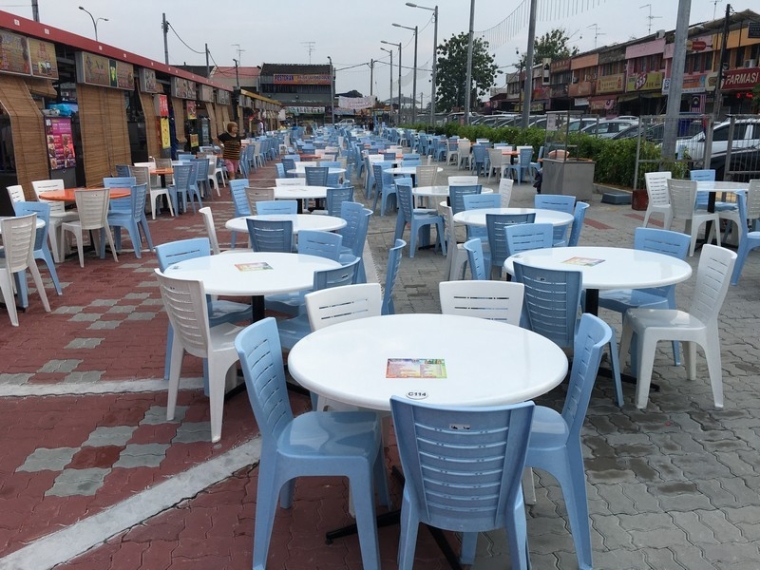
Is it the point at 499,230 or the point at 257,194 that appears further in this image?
the point at 257,194

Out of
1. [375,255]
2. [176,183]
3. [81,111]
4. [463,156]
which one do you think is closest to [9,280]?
[375,255]

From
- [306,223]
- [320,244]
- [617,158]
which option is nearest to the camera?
[320,244]

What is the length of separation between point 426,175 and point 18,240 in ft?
21.0

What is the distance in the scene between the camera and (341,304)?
10.4 feet

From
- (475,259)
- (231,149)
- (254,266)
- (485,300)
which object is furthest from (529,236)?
(231,149)

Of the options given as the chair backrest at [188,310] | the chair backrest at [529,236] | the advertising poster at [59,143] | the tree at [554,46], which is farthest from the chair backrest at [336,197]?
the tree at [554,46]

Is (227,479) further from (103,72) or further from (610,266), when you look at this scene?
(103,72)

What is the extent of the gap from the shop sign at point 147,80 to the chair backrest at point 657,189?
10949mm

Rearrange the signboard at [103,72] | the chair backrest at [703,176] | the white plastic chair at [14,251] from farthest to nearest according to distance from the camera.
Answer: the signboard at [103,72] → the chair backrest at [703,176] → the white plastic chair at [14,251]

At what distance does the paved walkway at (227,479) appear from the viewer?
106 inches

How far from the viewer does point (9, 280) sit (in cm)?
539

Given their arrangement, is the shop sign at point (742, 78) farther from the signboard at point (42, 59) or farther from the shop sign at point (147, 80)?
the signboard at point (42, 59)

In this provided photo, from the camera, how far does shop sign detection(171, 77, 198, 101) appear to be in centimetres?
1766

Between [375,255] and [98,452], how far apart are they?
17.3ft
